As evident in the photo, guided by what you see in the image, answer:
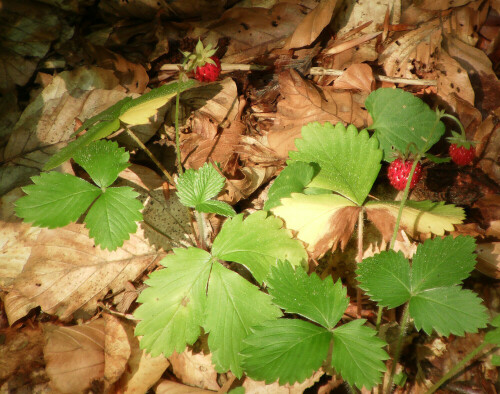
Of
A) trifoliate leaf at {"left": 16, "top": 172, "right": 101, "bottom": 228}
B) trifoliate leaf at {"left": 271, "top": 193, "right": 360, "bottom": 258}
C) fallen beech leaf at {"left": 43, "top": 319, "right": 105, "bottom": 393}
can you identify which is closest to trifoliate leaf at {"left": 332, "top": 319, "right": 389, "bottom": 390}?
trifoliate leaf at {"left": 271, "top": 193, "right": 360, "bottom": 258}

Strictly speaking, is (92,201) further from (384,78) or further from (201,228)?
(384,78)

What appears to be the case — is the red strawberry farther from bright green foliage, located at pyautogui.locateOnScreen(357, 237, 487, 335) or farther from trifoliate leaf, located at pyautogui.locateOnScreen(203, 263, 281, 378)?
bright green foliage, located at pyautogui.locateOnScreen(357, 237, 487, 335)

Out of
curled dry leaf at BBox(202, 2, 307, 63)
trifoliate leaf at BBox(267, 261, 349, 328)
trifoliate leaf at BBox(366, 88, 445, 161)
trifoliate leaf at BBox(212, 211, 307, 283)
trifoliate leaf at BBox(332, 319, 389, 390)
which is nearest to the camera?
trifoliate leaf at BBox(332, 319, 389, 390)

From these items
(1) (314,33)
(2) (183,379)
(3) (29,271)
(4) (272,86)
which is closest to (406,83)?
(1) (314,33)

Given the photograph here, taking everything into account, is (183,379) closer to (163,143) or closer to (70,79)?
(163,143)

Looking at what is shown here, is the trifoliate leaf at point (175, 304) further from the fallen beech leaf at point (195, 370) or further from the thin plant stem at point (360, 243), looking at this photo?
the thin plant stem at point (360, 243)

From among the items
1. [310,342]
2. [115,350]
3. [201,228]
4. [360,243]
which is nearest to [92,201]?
[201,228]

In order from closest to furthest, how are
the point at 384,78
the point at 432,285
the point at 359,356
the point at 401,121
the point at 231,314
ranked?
the point at 359,356, the point at 432,285, the point at 231,314, the point at 401,121, the point at 384,78
